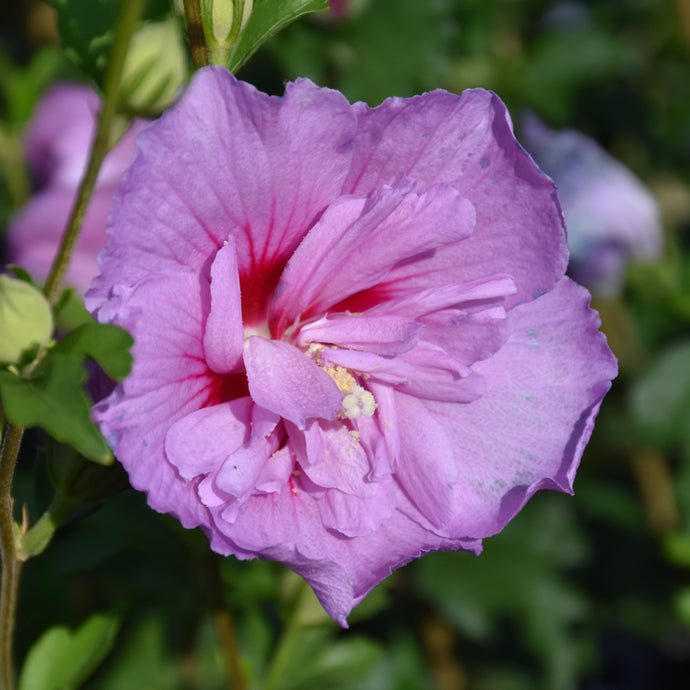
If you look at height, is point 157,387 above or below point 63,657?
above

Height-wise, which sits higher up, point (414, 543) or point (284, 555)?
point (284, 555)

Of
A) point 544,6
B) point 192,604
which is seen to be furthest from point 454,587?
point 544,6

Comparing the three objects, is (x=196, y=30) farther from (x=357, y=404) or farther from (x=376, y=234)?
(x=357, y=404)

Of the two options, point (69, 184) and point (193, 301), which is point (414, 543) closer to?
point (193, 301)

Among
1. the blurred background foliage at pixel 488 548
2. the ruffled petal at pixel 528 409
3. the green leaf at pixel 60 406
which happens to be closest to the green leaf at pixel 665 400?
the blurred background foliage at pixel 488 548

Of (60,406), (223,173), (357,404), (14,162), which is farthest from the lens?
(14,162)

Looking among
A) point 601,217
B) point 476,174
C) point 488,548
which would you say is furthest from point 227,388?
point 601,217

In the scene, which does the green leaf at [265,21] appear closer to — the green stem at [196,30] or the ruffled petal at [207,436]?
the green stem at [196,30]

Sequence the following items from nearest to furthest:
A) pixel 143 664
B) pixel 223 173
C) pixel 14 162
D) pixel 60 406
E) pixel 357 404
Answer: pixel 60 406, pixel 223 173, pixel 357 404, pixel 143 664, pixel 14 162
